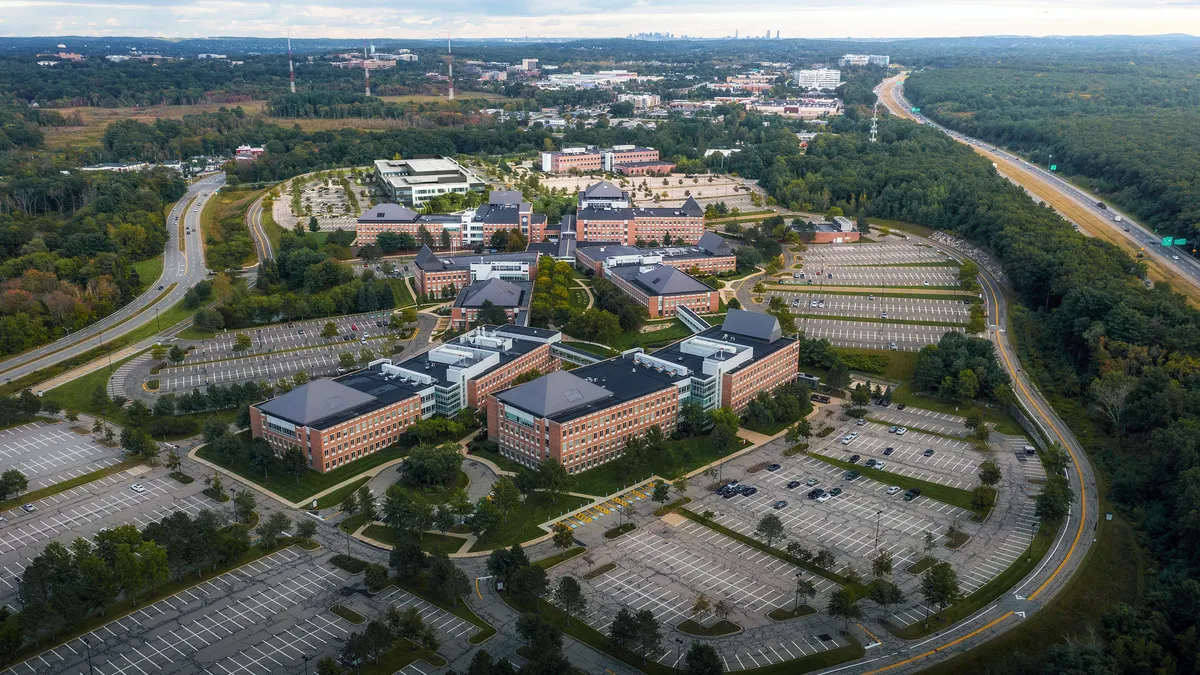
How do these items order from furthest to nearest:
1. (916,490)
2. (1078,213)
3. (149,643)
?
(1078,213)
(916,490)
(149,643)

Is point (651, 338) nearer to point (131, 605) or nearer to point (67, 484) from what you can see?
point (67, 484)

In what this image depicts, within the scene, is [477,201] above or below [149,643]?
above

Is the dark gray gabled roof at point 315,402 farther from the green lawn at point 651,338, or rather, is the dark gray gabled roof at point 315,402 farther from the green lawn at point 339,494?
the green lawn at point 651,338

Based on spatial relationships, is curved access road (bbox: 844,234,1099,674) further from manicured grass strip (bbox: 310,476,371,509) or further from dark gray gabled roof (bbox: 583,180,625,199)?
dark gray gabled roof (bbox: 583,180,625,199)

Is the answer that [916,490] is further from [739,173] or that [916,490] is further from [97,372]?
[739,173]

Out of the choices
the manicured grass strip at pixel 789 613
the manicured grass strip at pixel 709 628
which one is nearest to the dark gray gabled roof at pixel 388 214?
the manicured grass strip at pixel 709 628

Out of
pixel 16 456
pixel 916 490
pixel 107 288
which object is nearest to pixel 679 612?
pixel 916 490

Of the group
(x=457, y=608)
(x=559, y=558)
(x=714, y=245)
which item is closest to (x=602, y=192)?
(x=714, y=245)
